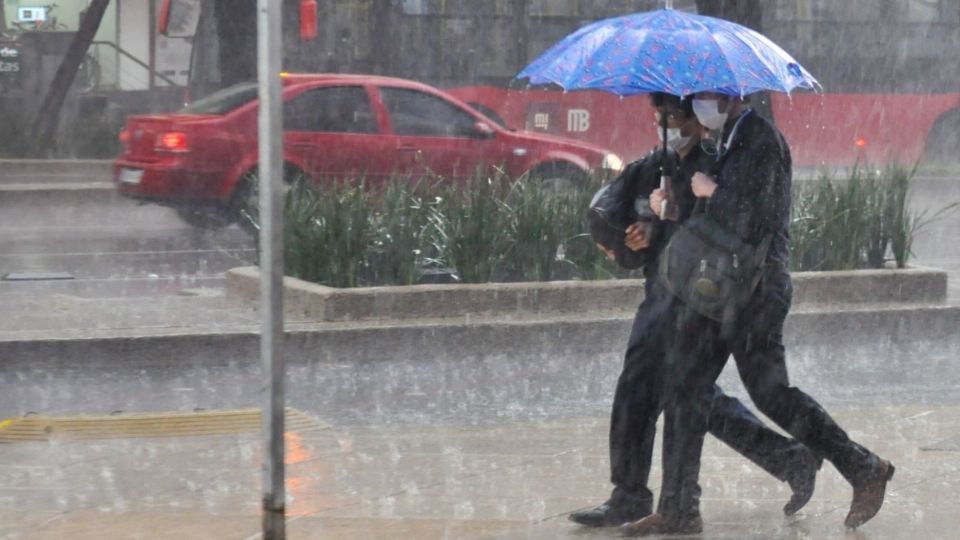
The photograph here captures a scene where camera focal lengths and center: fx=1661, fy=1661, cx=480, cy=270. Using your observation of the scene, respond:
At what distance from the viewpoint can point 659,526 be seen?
18.8ft

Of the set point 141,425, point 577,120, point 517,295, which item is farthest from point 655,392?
point 577,120

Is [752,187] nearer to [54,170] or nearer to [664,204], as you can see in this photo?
[664,204]

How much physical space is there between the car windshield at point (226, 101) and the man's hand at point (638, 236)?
10984 mm

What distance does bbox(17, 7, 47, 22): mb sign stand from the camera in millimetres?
32656

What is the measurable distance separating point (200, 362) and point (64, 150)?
637 inches

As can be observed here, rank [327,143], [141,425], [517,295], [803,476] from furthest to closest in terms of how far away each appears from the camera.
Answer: [327,143] < [517,295] < [141,425] < [803,476]

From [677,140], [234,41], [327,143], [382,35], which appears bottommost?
[327,143]

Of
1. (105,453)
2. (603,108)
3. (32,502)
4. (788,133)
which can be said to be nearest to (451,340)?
(105,453)

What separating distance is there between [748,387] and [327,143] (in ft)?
37.0

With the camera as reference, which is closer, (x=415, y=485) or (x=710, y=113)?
(x=710, y=113)

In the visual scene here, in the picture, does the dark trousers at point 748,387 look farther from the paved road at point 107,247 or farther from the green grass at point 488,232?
the paved road at point 107,247

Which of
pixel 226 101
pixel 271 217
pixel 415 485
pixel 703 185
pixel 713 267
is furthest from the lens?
pixel 226 101

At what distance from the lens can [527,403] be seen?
886cm

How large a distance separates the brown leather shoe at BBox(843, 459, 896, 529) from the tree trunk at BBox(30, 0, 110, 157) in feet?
65.9
